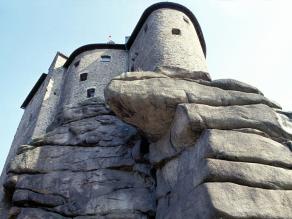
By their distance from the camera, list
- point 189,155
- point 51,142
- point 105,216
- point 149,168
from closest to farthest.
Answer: point 189,155
point 105,216
point 149,168
point 51,142

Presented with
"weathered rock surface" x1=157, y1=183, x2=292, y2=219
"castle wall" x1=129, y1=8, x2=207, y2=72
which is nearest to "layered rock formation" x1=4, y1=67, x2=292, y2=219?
"weathered rock surface" x1=157, y1=183, x2=292, y2=219

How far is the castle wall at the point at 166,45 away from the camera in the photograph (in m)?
16.0

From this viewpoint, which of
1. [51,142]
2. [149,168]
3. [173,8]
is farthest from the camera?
[173,8]

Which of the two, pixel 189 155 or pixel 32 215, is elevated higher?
pixel 189 155

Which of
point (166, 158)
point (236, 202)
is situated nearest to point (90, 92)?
point (166, 158)

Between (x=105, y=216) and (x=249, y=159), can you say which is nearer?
(x=249, y=159)

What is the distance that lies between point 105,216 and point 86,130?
3.59 m

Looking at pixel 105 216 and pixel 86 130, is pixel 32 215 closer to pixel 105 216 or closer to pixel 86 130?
pixel 105 216

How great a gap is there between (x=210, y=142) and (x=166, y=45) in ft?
33.2

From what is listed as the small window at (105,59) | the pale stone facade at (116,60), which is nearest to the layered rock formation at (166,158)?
the pale stone facade at (116,60)

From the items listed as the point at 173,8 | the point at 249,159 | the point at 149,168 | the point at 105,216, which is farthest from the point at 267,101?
the point at 173,8

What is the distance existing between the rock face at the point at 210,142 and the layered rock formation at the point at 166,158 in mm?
22

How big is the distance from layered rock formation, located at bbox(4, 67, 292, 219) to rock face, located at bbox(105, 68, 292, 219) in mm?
22

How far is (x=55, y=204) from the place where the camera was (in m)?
9.29
